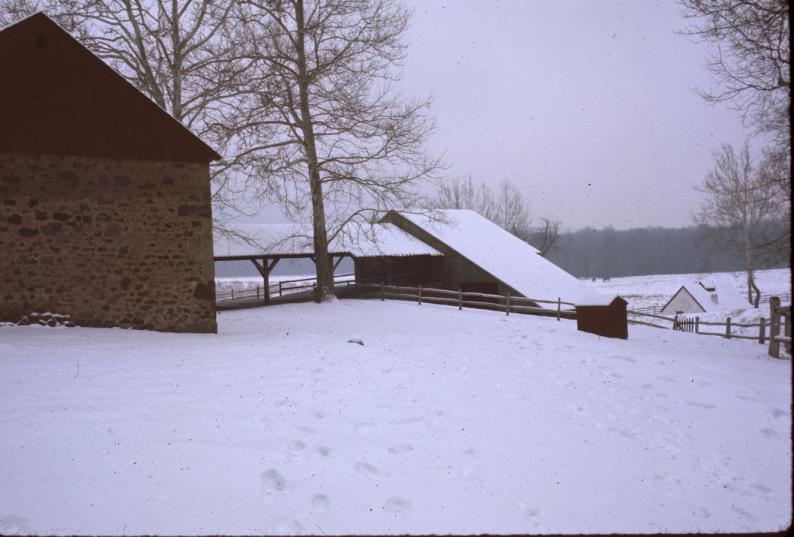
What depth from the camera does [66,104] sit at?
26.0ft

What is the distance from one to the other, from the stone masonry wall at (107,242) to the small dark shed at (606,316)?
30.8ft

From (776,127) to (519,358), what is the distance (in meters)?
6.60

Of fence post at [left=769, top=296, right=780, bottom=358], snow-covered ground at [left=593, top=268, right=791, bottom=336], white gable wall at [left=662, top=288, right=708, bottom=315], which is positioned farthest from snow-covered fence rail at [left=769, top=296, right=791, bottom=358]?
white gable wall at [left=662, top=288, right=708, bottom=315]

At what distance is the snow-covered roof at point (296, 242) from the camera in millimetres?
16906

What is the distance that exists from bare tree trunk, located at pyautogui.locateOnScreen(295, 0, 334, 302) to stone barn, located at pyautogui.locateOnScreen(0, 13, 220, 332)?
716cm

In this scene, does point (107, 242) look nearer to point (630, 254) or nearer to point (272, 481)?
point (272, 481)

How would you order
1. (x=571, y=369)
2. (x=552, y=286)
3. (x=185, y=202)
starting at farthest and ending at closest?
(x=552, y=286), (x=185, y=202), (x=571, y=369)

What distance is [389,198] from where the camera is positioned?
15.6m

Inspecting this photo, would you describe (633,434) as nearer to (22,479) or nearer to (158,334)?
(22,479)

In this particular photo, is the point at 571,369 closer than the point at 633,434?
No

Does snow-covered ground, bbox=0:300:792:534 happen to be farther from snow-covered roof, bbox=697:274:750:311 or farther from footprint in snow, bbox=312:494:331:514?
snow-covered roof, bbox=697:274:750:311

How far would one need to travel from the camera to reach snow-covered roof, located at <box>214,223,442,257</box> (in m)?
16.9

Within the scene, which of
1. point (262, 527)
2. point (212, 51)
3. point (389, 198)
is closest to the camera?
point (262, 527)

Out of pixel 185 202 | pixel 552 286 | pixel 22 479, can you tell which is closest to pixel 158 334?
pixel 185 202
